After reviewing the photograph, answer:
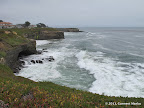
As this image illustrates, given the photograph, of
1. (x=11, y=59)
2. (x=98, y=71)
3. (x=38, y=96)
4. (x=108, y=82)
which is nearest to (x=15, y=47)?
(x=11, y=59)

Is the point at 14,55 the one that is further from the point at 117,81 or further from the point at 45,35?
the point at 45,35

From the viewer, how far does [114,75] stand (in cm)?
2117

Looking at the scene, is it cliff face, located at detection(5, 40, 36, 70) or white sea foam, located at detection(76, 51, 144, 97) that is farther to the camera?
cliff face, located at detection(5, 40, 36, 70)

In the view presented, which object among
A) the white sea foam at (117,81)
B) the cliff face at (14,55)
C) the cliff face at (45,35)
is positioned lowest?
the white sea foam at (117,81)

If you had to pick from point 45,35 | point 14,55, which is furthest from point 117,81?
point 45,35

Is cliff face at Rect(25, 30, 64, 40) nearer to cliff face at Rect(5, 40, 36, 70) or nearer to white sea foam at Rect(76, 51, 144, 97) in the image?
cliff face at Rect(5, 40, 36, 70)

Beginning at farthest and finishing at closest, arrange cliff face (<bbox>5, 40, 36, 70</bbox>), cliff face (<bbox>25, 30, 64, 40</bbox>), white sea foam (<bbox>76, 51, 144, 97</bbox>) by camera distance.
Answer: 1. cliff face (<bbox>25, 30, 64, 40</bbox>)
2. cliff face (<bbox>5, 40, 36, 70</bbox>)
3. white sea foam (<bbox>76, 51, 144, 97</bbox>)

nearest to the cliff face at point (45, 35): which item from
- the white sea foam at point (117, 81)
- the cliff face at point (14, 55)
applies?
the cliff face at point (14, 55)

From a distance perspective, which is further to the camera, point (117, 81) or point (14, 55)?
point (14, 55)

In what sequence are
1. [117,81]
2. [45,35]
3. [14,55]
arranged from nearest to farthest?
1. [117,81]
2. [14,55]
3. [45,35]

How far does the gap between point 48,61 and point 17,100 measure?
24.7 meters

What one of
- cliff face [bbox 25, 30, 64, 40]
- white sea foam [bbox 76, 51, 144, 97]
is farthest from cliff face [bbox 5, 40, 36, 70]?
cliff face [bbox 25, 30, 64, 40]

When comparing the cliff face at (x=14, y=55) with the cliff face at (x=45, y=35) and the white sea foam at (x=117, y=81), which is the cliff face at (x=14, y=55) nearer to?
the white sea foam at (x=117, y=81)

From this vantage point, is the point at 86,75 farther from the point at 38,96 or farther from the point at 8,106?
the point at 8,106
